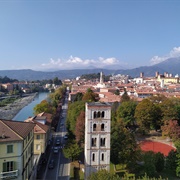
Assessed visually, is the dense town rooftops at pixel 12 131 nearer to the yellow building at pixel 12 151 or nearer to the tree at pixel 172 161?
the yellow building at pixel 12 151

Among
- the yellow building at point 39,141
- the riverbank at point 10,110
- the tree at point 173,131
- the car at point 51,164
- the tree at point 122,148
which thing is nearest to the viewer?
the tree at point 122,148

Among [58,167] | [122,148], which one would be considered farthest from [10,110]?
[122,148]

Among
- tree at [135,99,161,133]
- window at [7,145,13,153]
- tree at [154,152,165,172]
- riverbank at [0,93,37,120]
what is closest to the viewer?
window at [7,145,13,153]

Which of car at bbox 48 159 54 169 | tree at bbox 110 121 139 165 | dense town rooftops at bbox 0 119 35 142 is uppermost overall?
dense town rooftops at bbox 0 119 35 142

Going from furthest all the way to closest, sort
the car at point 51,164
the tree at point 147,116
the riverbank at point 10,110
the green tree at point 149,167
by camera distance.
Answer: the riverbank at point 10,110 < the tree at point 147,116 < the car at point 51,164 < the green tree at point 149,167

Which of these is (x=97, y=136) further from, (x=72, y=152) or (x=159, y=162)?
(x=159, y=162)

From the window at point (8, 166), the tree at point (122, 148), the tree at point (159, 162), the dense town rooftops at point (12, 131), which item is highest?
the dense town rooftops at point (12, 131)

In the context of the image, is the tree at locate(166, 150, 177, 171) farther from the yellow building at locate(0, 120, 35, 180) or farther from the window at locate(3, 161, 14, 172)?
the window at locate(3, 161, 14, 172)

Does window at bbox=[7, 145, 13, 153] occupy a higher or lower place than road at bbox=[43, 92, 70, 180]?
higher

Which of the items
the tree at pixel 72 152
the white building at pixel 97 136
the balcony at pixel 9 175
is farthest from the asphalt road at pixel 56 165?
the balcony at pixel 9 175

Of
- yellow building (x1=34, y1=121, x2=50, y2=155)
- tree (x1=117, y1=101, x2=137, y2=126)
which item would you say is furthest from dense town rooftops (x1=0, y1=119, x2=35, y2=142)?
tree (x1=117, y1=101, x2=137, y2=126)
